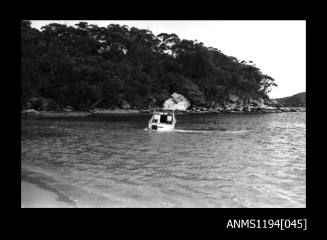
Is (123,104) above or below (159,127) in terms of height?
above

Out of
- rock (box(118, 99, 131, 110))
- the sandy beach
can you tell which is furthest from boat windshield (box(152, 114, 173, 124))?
rock (box(118, 99, 131, 110))

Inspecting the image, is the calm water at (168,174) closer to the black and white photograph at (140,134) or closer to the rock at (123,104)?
the black and white photograph at (140,134)

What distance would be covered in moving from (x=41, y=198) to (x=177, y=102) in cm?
9341

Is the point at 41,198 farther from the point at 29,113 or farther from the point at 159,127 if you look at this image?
the point at 29,113

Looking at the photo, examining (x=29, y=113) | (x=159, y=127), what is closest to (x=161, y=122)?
(x=159, y=127)

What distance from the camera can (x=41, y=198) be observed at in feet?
35.2

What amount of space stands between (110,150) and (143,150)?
8.26 feet

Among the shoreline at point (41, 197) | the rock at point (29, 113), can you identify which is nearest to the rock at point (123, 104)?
the rock at point (29, 113)

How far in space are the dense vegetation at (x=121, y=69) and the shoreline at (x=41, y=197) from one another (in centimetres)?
5877

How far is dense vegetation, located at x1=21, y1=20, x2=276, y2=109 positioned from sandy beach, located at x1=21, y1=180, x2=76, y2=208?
59.2 meters

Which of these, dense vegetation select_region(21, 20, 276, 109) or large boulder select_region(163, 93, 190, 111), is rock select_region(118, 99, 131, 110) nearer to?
dense vegetation select_region(21, 20, 276, 109)

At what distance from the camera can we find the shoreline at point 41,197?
993 centimetres
